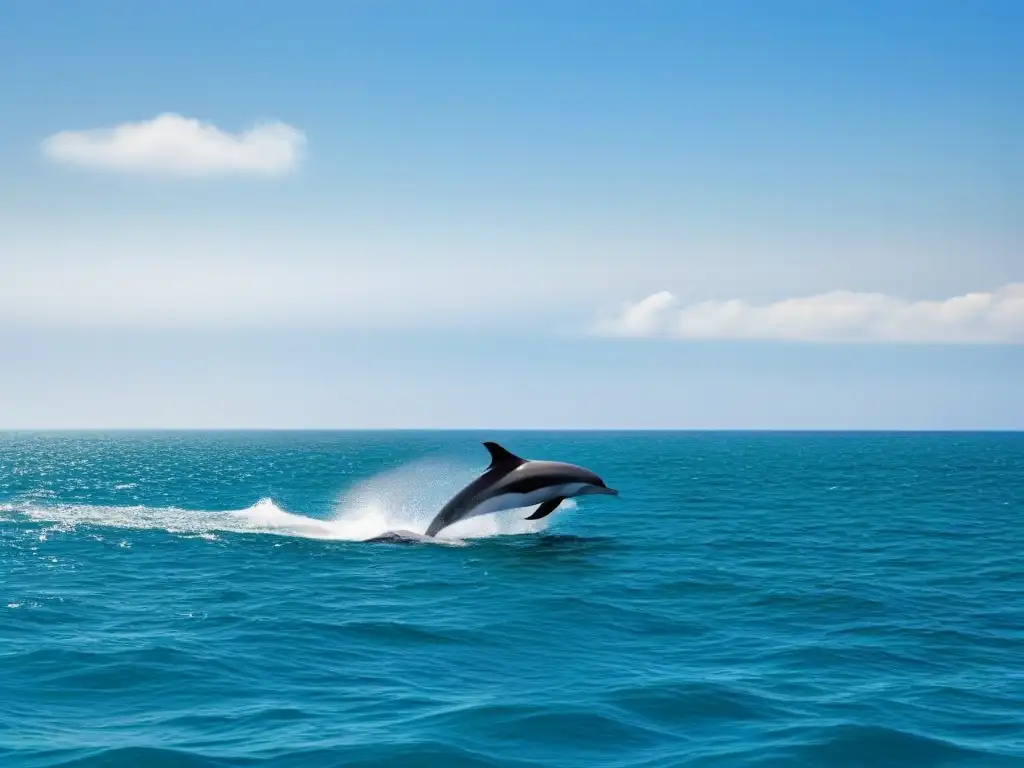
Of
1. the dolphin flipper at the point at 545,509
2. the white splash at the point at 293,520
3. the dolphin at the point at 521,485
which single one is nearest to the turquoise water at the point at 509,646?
the white splash at the point at 293,520

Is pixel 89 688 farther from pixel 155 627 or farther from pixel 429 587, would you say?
pixel 429 587

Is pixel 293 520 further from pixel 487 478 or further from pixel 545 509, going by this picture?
pixel 545 509

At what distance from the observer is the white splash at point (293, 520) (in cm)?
3425

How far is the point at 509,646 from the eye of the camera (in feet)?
55.7

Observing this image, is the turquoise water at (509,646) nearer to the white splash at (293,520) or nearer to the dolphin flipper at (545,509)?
the white splash at (293,520)

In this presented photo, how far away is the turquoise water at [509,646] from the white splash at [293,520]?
0.35 metres

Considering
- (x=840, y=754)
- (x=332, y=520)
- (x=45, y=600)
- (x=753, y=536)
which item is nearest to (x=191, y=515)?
(x=332, y=520)

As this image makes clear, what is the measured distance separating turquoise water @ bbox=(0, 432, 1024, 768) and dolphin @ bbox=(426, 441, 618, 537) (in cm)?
144

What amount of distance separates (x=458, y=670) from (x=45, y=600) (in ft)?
36.3

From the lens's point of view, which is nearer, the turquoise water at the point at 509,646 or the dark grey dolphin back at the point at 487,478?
the turquoise water at the point at 509,646

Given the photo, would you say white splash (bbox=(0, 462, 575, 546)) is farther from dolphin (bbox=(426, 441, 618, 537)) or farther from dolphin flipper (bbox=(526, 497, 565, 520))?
dolphin flipper (bbox=(526, 497, 565, 520))

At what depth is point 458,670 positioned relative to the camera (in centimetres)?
1517

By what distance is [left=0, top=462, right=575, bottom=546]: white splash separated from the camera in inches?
1348

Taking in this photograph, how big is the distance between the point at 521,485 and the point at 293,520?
483 inches
